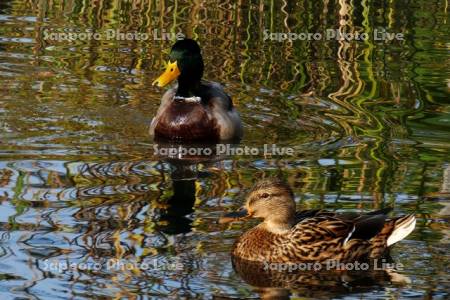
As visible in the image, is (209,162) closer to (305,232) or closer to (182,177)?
(182,177)

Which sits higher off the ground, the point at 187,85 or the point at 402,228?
the point at 187,85

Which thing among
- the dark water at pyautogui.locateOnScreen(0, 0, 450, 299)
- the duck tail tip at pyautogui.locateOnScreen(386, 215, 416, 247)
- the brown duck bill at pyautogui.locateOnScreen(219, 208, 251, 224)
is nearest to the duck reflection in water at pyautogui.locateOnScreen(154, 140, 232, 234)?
the dark water at pyautogui.locateOnScreen(0, 0, 450, 299)

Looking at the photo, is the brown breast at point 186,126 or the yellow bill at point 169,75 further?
the yellow bill at point 169,75

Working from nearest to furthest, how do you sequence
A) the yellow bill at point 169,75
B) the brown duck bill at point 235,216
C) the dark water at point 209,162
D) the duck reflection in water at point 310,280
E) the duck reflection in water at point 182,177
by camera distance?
the duck reflection in water at point 310,280, the dark water at point 209,162, the brown duck bill at point 235,216, the duck reflection in water at point 182,177, the yellow bill at point 169,75

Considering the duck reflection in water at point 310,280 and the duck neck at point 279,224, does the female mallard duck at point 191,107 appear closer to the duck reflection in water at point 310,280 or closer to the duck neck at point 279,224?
the duck neck at point 279,224

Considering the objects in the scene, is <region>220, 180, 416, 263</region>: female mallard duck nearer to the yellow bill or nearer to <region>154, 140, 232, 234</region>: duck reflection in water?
<region>154, 140, 232, 234</region>: duck reflection in water

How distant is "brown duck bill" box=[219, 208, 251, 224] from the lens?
28.5 feet

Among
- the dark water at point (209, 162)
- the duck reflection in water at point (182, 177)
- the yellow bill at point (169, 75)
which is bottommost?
the duck reflection in water at point (182, 177)

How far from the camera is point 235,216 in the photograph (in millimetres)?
8727

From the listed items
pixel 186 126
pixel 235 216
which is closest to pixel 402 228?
pixel 235 216

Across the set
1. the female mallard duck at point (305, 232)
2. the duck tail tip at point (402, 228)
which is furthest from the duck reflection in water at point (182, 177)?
the duck tail tip at point (402, 228)

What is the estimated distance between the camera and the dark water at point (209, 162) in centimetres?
816

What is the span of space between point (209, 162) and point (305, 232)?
9.16ft

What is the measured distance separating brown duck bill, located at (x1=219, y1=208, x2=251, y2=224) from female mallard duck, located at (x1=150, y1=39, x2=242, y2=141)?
3.45 meters
